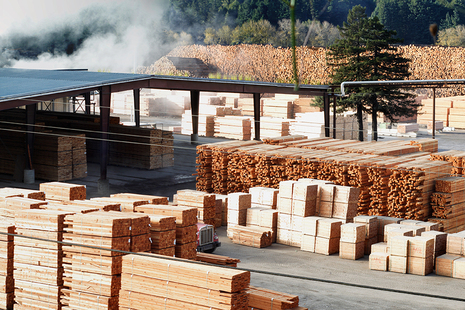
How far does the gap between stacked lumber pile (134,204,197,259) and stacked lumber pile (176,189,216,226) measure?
476 centimetres

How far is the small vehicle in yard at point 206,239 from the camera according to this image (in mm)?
14930

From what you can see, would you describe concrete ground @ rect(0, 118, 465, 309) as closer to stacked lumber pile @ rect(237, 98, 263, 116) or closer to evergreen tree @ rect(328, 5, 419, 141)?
evergreen tree @ rect(328, 5, 419, 141)

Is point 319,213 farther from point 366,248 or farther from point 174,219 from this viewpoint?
point 174,219

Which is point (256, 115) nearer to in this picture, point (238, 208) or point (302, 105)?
point (238, 208)

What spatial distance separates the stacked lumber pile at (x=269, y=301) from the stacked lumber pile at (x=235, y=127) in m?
27.8

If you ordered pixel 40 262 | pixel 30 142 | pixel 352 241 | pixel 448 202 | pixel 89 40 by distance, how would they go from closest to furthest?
1. pixel 40 262
2. pixel 352 241
3. pixel 448 202
4. pixel 30 142
5. pixel 89 40

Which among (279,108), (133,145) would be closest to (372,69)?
(279,108)

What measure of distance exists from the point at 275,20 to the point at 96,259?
77007 millimetres

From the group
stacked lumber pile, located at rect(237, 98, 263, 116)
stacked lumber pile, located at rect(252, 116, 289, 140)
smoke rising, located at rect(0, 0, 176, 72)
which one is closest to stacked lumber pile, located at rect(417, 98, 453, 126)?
stacked lumber pile, located at rect(252, 116, 289, 140)

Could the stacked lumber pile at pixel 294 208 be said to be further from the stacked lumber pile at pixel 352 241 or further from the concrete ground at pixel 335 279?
the stacked lumber pile at pixel 352 241

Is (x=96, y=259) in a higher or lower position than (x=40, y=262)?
higher

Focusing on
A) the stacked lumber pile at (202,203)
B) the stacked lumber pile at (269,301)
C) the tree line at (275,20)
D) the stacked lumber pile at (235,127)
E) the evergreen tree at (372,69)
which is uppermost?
the tree line at (275,20)

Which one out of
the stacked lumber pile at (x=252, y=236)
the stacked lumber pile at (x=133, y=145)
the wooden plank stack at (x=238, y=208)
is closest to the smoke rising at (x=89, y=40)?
the stacked lumber pile at (x=133, y=145)

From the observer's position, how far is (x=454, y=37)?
236ft
